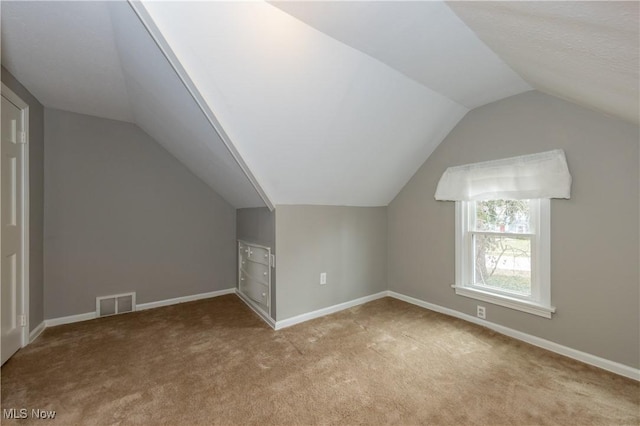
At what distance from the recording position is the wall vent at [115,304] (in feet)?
9.20

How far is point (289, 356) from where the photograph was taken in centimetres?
202

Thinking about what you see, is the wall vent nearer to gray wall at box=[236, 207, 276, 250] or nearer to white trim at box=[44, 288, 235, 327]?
white trim at box=[44, 288, 235, 327]

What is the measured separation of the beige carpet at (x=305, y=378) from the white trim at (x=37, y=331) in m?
0.05

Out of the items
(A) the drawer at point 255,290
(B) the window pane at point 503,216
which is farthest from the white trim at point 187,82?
(B) the window pane at point 503,216

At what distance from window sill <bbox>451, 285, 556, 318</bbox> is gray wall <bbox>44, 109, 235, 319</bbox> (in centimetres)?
301

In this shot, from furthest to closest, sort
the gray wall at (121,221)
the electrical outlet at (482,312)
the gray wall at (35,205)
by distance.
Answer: the gray wall at (121,221), the electrical outlet at (482,312), the gray wall at (35,205)

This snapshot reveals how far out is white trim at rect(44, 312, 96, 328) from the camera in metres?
2.56

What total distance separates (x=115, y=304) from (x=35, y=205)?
49.5 inches

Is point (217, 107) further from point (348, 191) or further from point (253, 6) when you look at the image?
point (348, 191)

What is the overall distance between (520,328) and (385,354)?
129 centimetres

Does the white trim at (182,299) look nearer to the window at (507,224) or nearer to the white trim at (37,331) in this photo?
the white trim at (37,331)

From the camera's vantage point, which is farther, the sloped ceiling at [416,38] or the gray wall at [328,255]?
the gray wall at [328,255]

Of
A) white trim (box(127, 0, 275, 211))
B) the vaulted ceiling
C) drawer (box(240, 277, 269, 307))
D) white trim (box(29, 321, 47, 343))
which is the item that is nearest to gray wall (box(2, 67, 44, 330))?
white trim (box(29, 321, 47, 343))

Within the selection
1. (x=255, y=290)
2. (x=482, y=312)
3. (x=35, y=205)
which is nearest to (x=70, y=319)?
(x=35, y=205)
